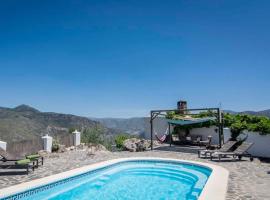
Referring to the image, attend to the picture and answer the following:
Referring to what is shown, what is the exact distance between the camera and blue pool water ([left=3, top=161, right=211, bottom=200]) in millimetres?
9695

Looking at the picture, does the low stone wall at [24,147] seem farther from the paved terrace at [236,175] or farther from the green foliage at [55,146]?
the paved terrace at [236,175]

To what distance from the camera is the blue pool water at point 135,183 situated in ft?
31.8

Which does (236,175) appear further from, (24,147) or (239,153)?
(24,147)

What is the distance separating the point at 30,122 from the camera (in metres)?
75.6

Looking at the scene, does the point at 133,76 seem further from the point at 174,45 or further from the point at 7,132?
the point at 7,132

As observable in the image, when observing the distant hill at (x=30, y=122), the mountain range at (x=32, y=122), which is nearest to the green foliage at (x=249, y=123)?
the mountain range at (x=32, y=122)

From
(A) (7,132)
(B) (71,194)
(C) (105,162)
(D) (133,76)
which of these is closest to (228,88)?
(D) (133,76)

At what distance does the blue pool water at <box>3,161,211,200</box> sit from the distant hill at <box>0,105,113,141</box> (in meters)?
48.4

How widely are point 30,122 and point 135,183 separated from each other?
68.9m

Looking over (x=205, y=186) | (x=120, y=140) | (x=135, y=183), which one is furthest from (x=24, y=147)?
(x=205, y=186)

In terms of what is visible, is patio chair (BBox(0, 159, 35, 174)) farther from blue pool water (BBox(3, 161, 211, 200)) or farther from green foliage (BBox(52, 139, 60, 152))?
green foliage (BBox(52, 139, 60, 152))

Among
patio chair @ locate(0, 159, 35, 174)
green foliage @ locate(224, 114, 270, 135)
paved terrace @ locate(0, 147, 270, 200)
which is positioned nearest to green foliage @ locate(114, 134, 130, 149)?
paved terrace @ locate(0, 147, 270, 200)

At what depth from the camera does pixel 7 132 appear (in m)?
59.9

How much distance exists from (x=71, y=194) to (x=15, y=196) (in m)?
2.11
